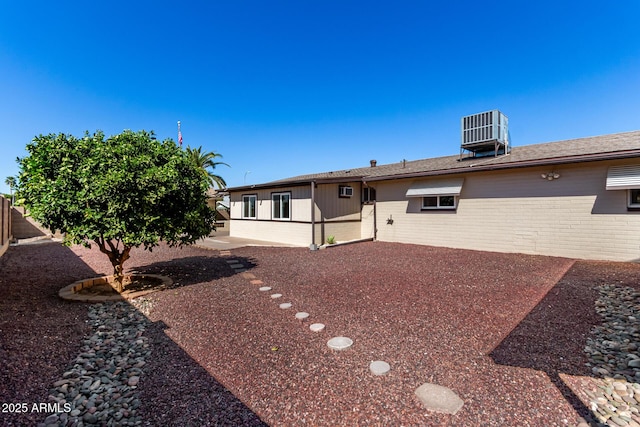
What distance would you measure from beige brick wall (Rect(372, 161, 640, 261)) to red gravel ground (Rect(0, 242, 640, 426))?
3.75ft

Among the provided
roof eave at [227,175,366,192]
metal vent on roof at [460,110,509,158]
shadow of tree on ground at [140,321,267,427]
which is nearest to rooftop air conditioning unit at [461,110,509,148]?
metal vent on roof at [460,110,509,158]

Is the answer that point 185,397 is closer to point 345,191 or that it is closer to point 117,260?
point 117,260

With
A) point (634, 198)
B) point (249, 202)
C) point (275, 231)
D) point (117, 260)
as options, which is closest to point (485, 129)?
point (634, 198)

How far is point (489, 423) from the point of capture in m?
2.03

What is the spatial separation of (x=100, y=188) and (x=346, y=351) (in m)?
4.70

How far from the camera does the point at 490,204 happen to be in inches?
382

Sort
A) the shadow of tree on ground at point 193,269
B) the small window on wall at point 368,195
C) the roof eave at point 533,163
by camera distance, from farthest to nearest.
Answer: the small window on wall at point 368,195 → the roof eave at point 533,163 → the shadow of tree on ground at point 193,269

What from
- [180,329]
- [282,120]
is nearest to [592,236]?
[180,329]

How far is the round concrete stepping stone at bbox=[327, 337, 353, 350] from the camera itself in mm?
3236

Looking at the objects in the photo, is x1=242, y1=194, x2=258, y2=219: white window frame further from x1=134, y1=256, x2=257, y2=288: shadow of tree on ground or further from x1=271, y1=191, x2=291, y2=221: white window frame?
x1=134, y1=256, x2=257, y2=288: shadow of tree on ground

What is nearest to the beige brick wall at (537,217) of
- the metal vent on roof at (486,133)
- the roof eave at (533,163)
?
the roof eave at (533,163)

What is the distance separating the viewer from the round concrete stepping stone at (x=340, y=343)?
10.6 ft

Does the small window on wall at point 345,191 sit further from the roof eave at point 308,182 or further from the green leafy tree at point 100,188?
the green leafy tree at point 100,188

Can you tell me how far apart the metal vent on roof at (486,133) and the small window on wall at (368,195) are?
14.7 ft
